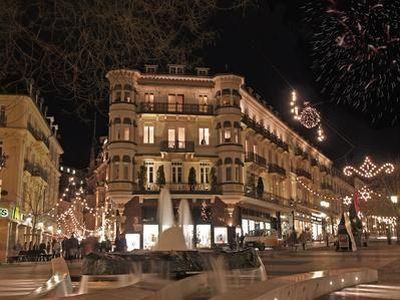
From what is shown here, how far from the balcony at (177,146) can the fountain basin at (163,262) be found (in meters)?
36.5

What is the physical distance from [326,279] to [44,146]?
45358 mm

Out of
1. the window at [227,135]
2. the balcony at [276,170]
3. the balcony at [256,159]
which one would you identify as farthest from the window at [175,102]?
the balcony at [276,170]

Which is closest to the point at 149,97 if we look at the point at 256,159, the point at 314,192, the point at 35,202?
the point at 256,159

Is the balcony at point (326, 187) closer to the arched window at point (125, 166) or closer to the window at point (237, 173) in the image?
the window at point (237, 173)

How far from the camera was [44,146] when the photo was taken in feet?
170

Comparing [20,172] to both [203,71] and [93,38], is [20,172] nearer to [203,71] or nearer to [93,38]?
[203,71]

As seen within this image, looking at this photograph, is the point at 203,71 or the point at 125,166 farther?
the point at 203,71

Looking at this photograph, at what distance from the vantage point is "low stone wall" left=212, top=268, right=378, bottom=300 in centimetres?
694

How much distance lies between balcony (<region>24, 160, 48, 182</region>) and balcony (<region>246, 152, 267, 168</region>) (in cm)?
2112

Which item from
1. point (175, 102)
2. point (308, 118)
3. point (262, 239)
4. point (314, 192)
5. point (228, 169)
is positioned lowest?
→ point (262, 239)

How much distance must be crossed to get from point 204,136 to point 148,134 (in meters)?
5.63

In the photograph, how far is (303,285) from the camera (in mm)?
9211

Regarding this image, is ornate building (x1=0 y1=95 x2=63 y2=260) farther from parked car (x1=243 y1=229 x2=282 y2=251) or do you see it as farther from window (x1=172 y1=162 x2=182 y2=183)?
parked car (x1=243 y1=229 x2=282 y2=251)

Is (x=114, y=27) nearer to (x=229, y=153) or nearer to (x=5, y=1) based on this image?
(x=5, y=1)
